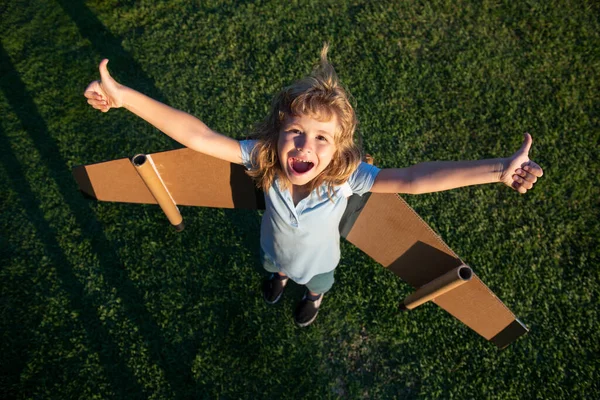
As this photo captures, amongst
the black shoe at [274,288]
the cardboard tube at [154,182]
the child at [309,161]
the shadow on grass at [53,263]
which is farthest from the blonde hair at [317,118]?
the shadow on grass at [53,263]

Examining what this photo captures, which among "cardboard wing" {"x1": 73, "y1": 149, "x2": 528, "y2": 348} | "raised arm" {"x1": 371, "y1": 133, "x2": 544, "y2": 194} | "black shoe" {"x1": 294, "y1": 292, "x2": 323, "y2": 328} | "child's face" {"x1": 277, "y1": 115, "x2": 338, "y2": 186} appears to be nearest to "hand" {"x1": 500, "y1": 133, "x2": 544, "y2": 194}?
"raised arm" {"x1": 371, "y1": 133, "x2": 544, "y2": 194}

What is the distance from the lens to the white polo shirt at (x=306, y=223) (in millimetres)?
2412

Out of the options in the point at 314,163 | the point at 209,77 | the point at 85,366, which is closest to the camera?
the point at 314,163

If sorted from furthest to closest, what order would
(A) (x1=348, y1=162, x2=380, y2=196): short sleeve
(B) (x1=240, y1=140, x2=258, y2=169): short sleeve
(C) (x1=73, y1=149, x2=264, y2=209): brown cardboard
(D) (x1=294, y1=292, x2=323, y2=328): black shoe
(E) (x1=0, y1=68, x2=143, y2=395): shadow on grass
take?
1. (D) (x1=294, y1=292, x2=323, y2=328): black shoe
2. (E) (x1=0, y1=68, x2=143, y2=395): shadow on grass
3. (C) (x1=73, y1=149, x2=264, y2=209): brown cardboard
4. (B) (x1=240, y1=140, x2=258, y2=169): short sleeve
5. (A) (x1=348, y1=162, x2=380, y2=196): short sleeve

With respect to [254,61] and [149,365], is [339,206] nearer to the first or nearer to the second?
[149,365]

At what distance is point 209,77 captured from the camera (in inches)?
190

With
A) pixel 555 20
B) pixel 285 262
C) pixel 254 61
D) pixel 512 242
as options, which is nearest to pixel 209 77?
pixel 254 61

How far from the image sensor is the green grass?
3504 mm

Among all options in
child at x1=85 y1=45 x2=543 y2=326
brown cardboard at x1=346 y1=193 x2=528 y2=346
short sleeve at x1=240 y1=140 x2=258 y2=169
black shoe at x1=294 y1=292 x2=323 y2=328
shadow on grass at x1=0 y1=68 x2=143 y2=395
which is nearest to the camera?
child at x1=85 y1=45 x2=543 y2=326

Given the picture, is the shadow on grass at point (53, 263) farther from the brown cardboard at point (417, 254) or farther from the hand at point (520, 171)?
the hand at point (520, 171)

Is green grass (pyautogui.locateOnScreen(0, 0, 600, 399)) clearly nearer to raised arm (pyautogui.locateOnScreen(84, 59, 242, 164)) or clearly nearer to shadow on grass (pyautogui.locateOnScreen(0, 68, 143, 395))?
shadow on grass (pyautogui.locateOnScreen(0, 68, 143, 395))

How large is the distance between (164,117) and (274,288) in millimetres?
1893

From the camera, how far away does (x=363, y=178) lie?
7.87 ft

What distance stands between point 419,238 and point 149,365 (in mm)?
2434
